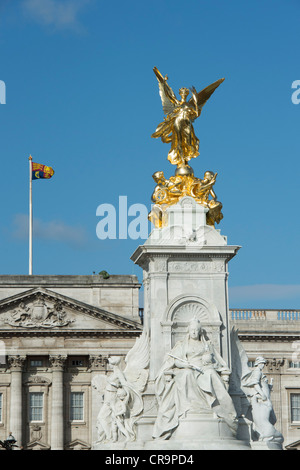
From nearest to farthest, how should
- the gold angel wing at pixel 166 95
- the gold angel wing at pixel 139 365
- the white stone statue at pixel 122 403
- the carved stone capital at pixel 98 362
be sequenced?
1. the white stone statue at pixel 122 403
2. the gold angel wing at pixel 139 365
3. the gold angel wing at pixel 166 95
4. the carved stone capital at pixel 98 362

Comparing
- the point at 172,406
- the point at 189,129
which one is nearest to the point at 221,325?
the point at 172,406

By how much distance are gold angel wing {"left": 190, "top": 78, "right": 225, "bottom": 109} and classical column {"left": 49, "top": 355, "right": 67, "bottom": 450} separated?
125 feet

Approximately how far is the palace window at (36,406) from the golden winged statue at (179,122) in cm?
3907

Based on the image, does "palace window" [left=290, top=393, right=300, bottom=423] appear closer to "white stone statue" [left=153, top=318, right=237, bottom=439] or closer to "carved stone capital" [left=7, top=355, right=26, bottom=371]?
"carved stone capital" [left=7, top=355, right=26, bottom=371]

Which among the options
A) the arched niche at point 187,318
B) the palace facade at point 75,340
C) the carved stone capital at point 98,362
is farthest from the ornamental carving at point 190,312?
the carved stone capital at point 98,362

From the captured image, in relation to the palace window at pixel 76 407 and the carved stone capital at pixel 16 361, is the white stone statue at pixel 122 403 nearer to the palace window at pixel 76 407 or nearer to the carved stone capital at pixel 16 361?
the palace window at pixel 76 407

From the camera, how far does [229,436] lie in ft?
95.4

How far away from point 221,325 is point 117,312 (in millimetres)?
39118

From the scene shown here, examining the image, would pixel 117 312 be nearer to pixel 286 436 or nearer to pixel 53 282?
pixel 53 282

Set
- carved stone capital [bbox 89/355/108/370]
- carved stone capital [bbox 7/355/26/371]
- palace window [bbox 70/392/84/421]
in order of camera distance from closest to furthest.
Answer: palace window [bbox 70/392/84/421], carved stone capital [bbox 7/355/26/371], carved stone capital [bbox 89/355/108/370]

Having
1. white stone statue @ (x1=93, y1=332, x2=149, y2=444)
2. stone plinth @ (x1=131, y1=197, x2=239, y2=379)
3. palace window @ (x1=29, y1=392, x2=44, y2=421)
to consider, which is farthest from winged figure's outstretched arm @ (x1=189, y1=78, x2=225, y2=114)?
palace window @ (x1=29, y1=392, x2=44, y2=421)

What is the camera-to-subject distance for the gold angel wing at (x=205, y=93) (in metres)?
33.5

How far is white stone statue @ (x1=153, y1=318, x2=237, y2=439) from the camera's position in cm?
2930

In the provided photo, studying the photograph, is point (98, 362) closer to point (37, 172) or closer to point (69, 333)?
point (69, 333)
